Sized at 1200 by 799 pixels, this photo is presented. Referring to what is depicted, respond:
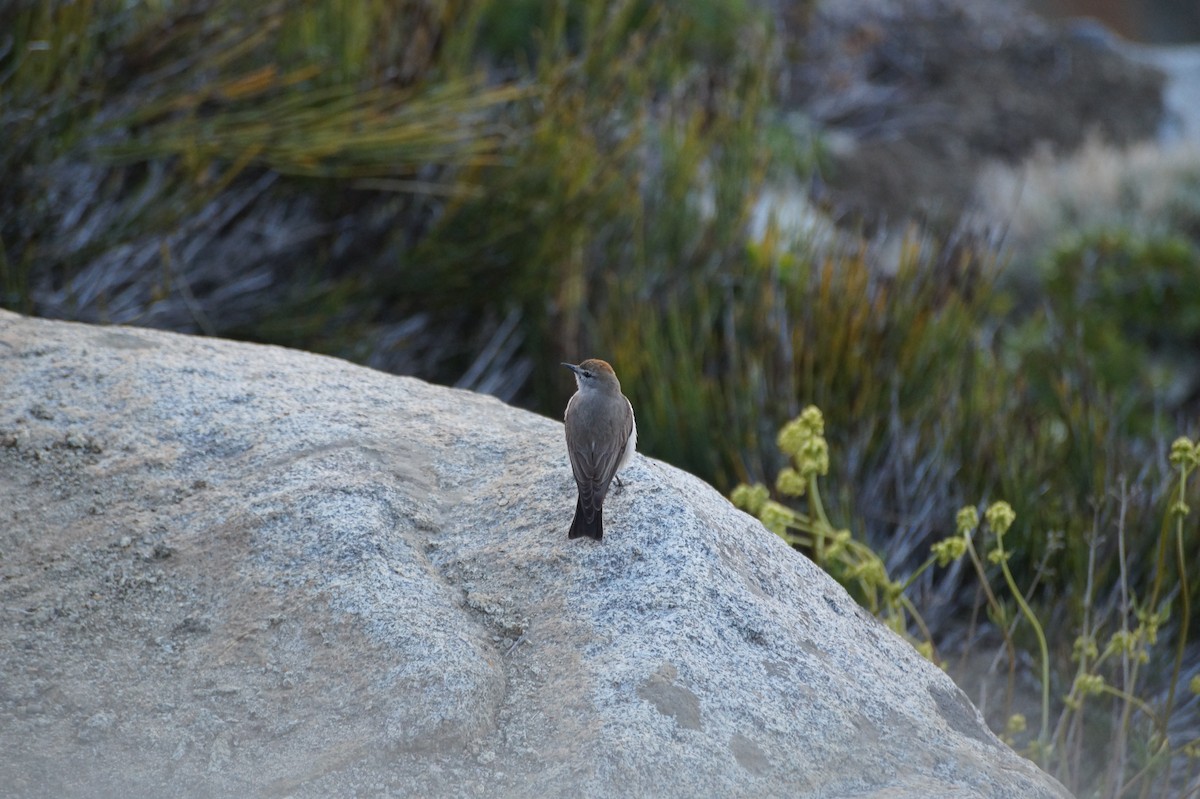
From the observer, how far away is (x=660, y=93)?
9.22m

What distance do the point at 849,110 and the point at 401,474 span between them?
10.3 m

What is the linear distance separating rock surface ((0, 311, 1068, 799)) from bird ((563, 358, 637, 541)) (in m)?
0.07

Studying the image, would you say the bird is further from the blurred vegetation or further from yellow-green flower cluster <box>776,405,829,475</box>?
the blurred vegetation

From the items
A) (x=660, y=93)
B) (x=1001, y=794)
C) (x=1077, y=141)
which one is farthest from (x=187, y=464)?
(x=1077, y=141)

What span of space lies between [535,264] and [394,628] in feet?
12.4

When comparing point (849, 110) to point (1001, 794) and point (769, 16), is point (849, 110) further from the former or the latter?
point (1001, 794)

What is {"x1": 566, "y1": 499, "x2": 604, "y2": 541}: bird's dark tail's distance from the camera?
2572 mm

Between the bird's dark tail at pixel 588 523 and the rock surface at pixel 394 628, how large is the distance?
43 mm

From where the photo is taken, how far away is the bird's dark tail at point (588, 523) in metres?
2.57

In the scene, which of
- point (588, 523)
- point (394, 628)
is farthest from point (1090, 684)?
point (394, 628)

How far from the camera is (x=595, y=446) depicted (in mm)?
2676

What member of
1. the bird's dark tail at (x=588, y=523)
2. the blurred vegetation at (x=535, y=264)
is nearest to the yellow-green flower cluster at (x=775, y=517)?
the bird's dark tail at (x=588, y=523)

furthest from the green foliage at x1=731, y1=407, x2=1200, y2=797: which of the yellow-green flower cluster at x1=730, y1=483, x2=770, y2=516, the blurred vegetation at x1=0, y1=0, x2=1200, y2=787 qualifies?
the blurred vegetation at x1=0, y1=0, x2=1200, y2=787

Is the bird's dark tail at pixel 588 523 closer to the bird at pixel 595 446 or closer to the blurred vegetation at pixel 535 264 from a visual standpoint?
the bird at pixel 595 446
